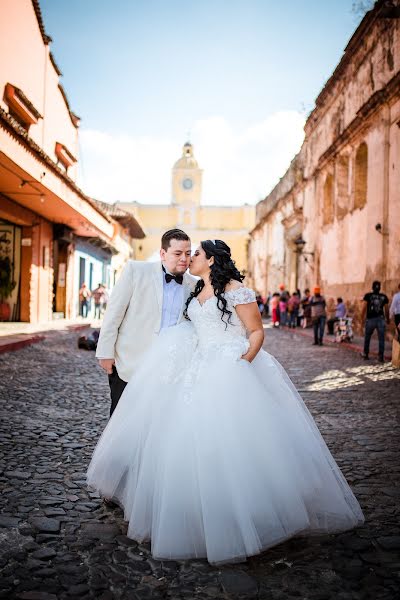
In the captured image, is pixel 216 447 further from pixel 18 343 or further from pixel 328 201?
pixel 328 201

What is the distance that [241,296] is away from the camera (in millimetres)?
2834

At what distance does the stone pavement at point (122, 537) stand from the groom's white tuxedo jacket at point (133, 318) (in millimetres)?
931

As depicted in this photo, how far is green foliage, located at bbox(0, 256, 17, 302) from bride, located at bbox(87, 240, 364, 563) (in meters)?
13.7

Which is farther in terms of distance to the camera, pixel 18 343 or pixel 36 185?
pixel 36 185

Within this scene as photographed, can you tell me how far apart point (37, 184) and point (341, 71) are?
11.8 metres

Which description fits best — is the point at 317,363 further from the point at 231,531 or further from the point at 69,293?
the point at 69,293

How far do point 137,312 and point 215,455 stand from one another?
1234mm

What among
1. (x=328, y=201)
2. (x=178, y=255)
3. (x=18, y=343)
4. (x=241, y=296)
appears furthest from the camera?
(x=328, y=201)

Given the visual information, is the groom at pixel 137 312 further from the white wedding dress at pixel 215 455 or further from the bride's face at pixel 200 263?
the white wedding dress at pixel 215 455

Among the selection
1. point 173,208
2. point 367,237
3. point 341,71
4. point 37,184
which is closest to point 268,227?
point 341,71

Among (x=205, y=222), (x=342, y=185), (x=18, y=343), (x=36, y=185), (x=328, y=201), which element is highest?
(x=205, y=222)

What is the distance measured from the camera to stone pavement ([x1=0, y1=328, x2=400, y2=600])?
2.18 meters

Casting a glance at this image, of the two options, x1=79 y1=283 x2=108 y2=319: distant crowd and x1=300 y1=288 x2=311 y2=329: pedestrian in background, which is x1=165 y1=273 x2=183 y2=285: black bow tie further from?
x1=79 y1=283 x2=108 y2=319: distant crowd

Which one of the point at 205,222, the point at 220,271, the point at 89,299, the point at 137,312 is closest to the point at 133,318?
the point at 137,312
